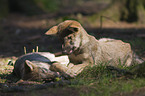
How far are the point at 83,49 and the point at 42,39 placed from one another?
5.02 m

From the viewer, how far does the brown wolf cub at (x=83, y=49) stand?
398 centimetres

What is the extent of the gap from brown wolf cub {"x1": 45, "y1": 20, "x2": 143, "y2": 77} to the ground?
67 centimetres

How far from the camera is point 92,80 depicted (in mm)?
3803

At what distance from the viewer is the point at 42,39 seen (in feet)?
29.7

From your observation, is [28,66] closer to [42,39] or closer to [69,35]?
[69,35]

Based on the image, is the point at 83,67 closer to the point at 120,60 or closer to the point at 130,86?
the point at 120,60

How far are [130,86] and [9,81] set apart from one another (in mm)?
2409

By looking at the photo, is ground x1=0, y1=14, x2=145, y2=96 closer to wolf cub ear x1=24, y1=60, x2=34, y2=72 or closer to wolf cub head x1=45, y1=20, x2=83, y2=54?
wolf cub ear x1=24, y1=60, x2=34, y2=72

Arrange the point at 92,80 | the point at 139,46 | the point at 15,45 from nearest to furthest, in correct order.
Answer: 1. the point at 92,80
2. the point at 139,46
3. the point at 15,45

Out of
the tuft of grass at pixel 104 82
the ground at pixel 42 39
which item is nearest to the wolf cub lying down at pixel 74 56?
the tuft of grass at pixel 104 82

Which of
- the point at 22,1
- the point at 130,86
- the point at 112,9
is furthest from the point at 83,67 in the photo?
the point at 22,1

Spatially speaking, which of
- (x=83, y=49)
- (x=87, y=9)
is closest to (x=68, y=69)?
(x=83, y=49)

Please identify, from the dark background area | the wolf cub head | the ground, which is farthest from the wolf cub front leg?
the dark background area

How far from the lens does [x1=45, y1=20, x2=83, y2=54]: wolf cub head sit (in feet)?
12.9
